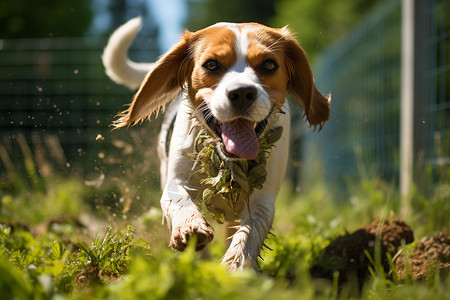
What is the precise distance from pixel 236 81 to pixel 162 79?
0.53 m

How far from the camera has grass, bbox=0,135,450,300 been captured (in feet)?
4.09

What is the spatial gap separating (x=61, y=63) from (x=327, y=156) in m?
3.89

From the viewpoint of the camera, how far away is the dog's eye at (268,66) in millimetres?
2186

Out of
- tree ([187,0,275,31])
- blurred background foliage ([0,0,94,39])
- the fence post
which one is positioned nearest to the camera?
the fence post

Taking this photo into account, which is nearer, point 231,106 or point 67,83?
point 231,106

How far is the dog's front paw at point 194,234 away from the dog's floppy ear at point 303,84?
87 cm

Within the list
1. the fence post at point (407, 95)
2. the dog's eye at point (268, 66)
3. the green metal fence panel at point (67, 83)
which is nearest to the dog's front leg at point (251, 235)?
the dog's eye at point (268, 66)

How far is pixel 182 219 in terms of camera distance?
197 centimetres

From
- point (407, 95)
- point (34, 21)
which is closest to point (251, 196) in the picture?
point (407, 95)

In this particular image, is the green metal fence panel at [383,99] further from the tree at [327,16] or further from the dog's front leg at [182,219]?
the tree at [327,16]

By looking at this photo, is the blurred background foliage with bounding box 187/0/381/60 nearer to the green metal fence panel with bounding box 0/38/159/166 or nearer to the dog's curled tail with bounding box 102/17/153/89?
the green metal fence panel with bounding box 0/38/159/166

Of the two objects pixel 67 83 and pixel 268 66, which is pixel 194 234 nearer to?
pixel 268 66

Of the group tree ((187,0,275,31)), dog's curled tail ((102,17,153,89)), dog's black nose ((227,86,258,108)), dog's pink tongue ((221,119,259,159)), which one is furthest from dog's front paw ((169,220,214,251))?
tree ((187,0,275,31))

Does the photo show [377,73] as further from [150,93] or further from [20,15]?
[20,15]
